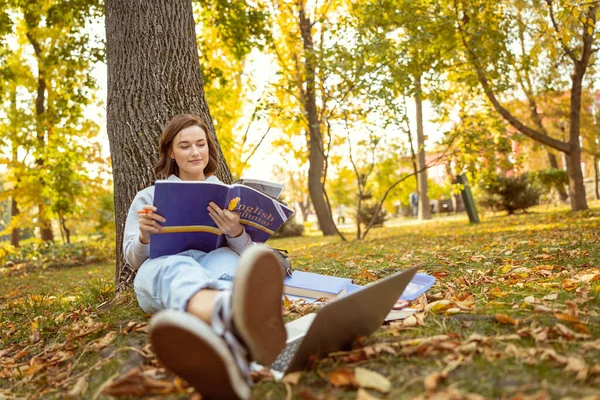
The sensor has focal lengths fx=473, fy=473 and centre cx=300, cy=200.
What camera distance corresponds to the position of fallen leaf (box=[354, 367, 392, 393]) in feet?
4.86

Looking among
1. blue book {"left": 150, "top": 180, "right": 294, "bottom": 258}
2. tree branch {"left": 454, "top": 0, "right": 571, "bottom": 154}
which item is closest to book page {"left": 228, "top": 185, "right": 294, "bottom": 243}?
blue book {"left": 150, "top": 180, "right": 294, "bottom": 258}

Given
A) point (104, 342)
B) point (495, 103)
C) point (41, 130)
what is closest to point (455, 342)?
point (104, 342)

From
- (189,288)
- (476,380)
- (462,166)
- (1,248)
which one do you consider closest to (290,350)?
(189,288)

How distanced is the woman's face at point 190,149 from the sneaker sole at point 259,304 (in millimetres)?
1197

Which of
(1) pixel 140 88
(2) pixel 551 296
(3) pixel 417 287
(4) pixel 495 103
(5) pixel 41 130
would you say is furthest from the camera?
(5) pixel 41 130

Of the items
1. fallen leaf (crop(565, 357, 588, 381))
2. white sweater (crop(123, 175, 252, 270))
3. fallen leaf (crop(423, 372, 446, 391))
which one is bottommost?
fallen leaf (crop(423, 372, 446, 391))

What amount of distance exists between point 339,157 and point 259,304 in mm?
12397

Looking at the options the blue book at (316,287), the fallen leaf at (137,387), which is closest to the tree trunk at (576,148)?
the blue book at (316,287)

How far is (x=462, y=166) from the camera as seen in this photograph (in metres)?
8.99

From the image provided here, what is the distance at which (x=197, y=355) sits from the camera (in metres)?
1.39

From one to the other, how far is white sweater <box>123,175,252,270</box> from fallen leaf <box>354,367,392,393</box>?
1077 millimetres

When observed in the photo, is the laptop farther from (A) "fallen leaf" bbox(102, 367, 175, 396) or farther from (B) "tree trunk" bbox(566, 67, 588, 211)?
(B) "tree trunk" bbox(566, 67, 588, 211)

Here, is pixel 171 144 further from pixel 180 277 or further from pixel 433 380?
pixel 433 380

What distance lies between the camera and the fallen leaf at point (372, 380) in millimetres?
1482
